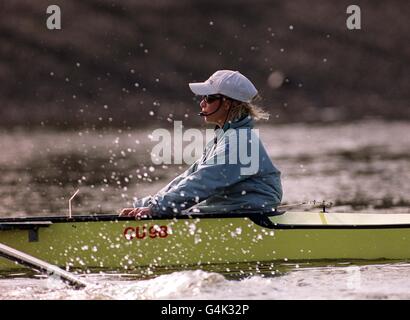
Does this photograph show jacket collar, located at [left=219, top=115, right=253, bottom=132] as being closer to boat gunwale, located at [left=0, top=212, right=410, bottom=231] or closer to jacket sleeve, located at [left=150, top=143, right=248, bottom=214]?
jacket sleeve, located at [left=150, top=143, right=248, bottom=214]

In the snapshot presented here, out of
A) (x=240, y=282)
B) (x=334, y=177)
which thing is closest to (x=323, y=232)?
(x=240, y=282)

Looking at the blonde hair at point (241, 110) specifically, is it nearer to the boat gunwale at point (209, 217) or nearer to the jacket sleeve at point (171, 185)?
the jacket sleeve at point (171, 185)

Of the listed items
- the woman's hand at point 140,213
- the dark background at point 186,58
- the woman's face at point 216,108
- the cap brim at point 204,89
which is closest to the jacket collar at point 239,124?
the woman's face at point 216,108

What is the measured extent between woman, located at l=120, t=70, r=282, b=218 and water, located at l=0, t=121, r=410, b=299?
726 mm

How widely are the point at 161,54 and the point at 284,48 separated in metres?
6.48

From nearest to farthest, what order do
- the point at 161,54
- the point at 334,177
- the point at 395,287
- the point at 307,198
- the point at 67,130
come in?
the point at 395,287 → the point at 307,198 → the point at 334,177 → the point at 67,130 → the point at 161,54

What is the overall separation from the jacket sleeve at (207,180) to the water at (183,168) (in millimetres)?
797

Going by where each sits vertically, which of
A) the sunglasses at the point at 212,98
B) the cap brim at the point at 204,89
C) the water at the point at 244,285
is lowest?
the water at the point at 244,285

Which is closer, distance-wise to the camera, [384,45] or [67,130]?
[67,130]

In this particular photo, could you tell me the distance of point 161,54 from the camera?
60.4 m

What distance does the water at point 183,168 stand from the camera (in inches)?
464

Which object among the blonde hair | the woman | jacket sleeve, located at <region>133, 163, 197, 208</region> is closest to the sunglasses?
the woman
